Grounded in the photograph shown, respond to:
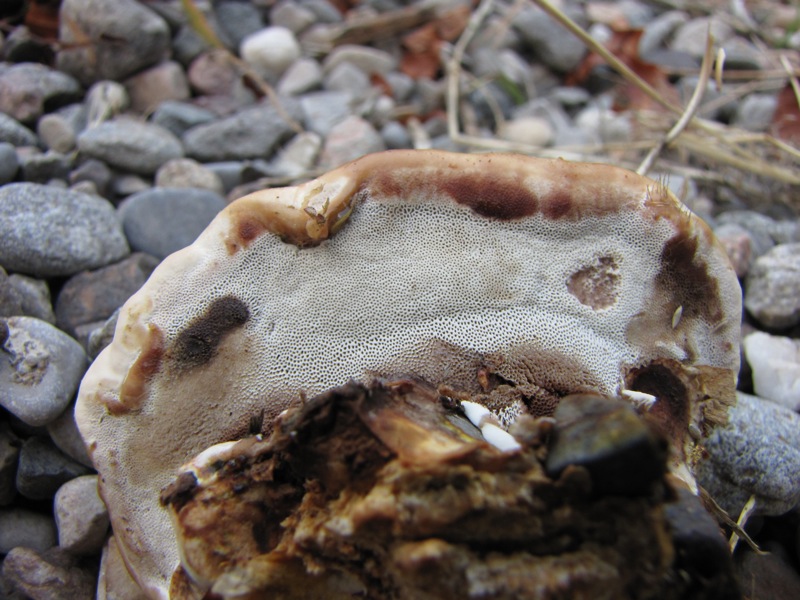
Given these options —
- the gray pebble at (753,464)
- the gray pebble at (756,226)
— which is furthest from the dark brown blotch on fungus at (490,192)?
the gray pebble at (756,226)

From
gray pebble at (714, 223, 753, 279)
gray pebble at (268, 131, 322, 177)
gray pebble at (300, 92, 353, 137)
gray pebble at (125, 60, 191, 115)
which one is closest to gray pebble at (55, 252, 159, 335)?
gray pebble at (268, 131, 322, 177)

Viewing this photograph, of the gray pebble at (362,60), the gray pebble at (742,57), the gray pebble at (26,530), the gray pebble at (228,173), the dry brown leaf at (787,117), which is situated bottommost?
the gray pebble at (26,530)

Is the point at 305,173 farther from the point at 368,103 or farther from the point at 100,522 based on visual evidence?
the point at 100,522

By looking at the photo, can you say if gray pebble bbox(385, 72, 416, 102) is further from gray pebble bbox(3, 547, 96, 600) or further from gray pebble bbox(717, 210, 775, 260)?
gray pebble bbox(3, 547, 96, 600)

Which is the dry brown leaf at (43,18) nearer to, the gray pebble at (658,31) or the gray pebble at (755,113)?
the gray pebble at (658,31)

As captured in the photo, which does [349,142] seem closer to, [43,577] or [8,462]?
[8,462]

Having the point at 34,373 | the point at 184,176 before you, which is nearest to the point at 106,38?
the point at 184,176
